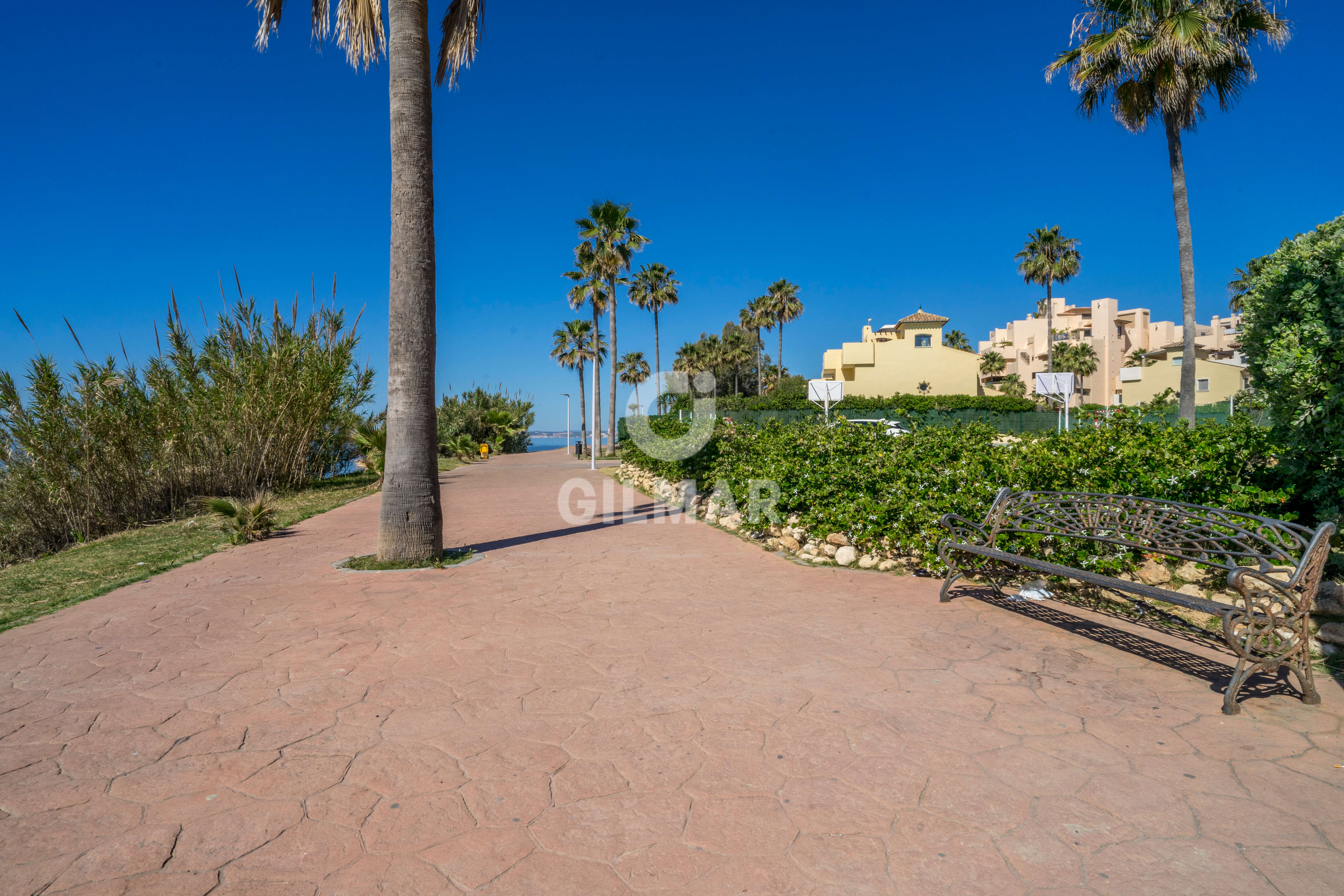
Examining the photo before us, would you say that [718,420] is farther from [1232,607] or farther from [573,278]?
[573,278]

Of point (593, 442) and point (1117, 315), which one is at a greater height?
point (1117, 315)

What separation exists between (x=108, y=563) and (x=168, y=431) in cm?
421

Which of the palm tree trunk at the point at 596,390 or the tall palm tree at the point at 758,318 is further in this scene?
the tall palm tree at the point at 758,318

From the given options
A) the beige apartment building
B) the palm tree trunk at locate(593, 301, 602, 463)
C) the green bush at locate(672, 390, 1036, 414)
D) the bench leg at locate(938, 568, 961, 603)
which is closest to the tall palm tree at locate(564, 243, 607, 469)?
the palm tree trunk at locate(593, 301, 602, 463)

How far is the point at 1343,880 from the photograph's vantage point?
2.01m

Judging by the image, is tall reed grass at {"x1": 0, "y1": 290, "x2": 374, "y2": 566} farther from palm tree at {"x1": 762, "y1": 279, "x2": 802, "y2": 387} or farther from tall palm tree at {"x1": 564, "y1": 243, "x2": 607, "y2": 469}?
palm tree at {"x1": 762, "y1": 279, "x2": 802, "y2": 387}

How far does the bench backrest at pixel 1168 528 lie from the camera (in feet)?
11.6

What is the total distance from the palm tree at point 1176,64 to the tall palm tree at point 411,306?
682 inches

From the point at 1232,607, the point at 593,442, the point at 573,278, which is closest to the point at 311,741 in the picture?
the point at 1232,607

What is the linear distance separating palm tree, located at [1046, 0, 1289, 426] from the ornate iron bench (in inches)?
588

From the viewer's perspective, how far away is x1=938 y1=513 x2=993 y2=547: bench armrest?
5199mm

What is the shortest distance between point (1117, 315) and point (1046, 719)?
246 feet

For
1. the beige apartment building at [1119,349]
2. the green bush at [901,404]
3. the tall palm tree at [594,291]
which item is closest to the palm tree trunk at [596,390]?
the tall palm tree at [594,291]

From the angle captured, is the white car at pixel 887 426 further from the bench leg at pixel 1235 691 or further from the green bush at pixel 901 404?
the green bush at pixel 901 404
